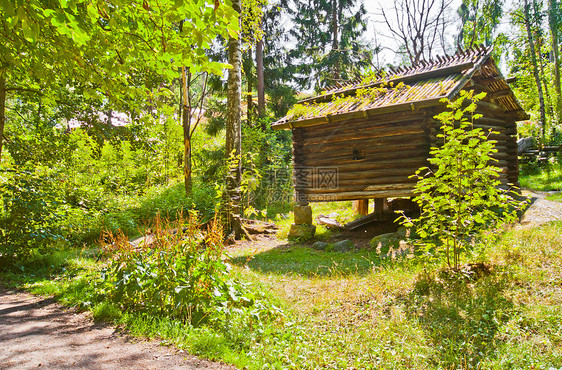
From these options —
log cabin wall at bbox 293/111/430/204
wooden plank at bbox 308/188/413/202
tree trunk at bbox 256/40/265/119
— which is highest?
tree trunk at bbox 256/40/265/119

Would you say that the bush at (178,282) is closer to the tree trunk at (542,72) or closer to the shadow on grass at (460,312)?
the shadow on grass at (460,312)

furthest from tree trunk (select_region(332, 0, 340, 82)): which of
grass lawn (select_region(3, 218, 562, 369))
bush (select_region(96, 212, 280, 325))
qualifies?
bush (select_region(96, 212, 280, 325))

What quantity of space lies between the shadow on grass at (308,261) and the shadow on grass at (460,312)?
50.6 inches

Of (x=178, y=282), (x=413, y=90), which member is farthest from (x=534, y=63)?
(x=178, y=282)

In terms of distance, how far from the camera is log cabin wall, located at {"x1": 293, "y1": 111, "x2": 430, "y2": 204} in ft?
30.5

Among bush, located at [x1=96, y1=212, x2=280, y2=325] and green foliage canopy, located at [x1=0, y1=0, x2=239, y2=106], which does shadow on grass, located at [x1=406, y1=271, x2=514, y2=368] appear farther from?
green foliage canopy, located at [x1=0, y1=0, x2=239, y2=106]

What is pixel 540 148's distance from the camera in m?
16.8

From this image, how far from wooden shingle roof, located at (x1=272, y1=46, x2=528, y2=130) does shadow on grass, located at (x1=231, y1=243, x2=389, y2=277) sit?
372cm

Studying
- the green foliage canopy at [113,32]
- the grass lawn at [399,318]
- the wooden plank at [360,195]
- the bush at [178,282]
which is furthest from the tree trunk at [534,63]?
the green foliage canopy at [113,32]

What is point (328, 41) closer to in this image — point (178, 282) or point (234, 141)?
point (234, 141)

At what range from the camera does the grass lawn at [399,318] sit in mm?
3389

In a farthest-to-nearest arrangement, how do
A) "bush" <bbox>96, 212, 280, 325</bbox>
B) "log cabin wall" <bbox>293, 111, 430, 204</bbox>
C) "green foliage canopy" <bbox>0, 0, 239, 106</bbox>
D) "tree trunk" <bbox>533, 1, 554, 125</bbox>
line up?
"tree trunk" <bbox>533, 1, 554, 125</bbox>
"log cabin wall" <bbox>293, 111, 430, 204</bbox>
"bush" <bbox>96, 212, 280, 325</bbox>
"green foliage canopy" <bbox>0, 0, 239, 106</bbox>

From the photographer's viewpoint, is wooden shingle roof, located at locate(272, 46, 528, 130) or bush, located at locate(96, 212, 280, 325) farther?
wooden shingle roof, located at locate(272, 46, 528, 130)

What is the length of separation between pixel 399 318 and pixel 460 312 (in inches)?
28.1
